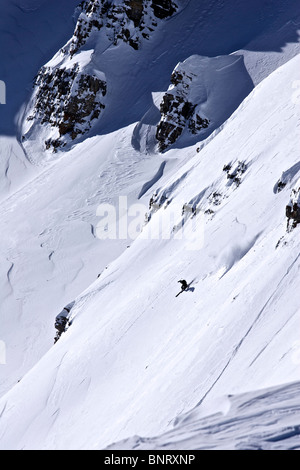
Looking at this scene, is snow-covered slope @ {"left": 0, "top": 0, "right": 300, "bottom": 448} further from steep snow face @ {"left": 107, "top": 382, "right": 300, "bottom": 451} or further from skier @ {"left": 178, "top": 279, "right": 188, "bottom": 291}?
steep snow face @ {"left": 107, "top": 382, "right": 300, "bottom": 451}

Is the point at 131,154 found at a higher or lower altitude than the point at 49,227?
higher

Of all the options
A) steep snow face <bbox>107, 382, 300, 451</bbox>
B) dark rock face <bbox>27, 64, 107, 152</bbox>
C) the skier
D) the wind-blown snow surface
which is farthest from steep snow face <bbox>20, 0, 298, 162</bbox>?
steep snow face <bbox>107, 382, 300, 451</bbox>

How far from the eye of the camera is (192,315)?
16953 mm

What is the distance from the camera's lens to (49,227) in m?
35.8

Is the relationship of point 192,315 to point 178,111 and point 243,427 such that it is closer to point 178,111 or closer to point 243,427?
point 243,427

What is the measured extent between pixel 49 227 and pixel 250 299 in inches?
897

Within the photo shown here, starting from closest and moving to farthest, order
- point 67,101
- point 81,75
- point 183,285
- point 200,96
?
point 183,285
point 200,96
point 81,75
point 67,101

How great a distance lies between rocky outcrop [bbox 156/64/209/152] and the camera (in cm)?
3931

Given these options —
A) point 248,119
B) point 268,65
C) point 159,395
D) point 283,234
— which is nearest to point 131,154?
point 268,65

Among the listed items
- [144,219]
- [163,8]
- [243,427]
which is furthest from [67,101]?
[243,427]

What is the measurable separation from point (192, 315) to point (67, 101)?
106 feet

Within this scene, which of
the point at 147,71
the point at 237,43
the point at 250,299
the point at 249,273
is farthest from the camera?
the point at 147,71

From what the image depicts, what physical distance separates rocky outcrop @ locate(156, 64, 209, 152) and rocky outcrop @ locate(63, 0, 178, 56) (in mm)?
8202
